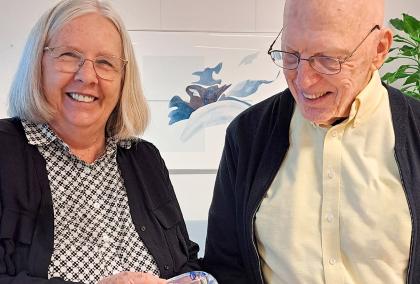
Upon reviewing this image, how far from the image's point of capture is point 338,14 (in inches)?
40.3

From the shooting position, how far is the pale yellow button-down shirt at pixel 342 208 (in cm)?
107

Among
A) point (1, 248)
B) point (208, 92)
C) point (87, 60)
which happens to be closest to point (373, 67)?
point (87, 60)

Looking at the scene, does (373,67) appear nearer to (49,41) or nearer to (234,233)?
(234,233)

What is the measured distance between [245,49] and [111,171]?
1655 millimetres

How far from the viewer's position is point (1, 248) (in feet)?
4.04

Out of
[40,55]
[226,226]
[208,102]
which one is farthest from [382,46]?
[208,102]

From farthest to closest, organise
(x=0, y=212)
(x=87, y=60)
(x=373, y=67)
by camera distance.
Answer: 1. (x=87, y=60)
2. (x=0, y=212)
3. (x=373, y=67)

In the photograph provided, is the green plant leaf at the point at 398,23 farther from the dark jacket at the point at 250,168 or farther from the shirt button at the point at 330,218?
the shirt button at the point at 330,218

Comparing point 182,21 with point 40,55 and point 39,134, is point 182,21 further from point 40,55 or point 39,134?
point 39,134

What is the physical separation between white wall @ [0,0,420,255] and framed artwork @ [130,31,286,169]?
64mm

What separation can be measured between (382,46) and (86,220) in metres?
0.91

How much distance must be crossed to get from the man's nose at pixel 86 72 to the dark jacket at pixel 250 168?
1.46 ft

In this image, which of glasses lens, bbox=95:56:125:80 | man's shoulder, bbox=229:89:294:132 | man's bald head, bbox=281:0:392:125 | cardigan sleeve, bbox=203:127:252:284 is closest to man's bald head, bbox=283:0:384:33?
man's bald head, bbox=281:0:392:125

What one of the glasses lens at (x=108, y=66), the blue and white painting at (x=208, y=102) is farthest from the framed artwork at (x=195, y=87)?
the glasses lens at (x=108, y=66)
